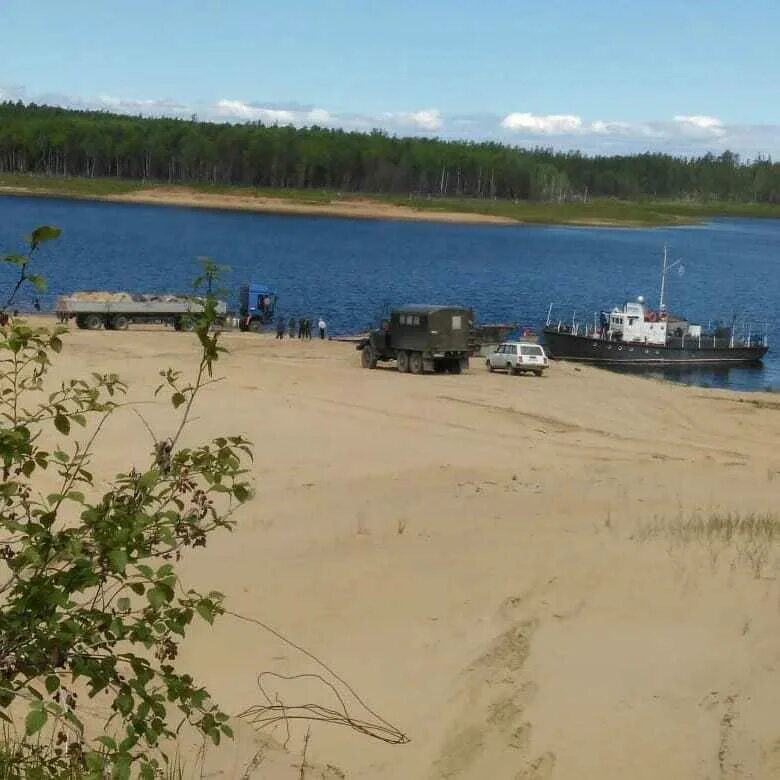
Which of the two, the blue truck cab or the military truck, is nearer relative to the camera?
the military truck

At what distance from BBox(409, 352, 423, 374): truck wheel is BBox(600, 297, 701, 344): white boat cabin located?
17.5 m

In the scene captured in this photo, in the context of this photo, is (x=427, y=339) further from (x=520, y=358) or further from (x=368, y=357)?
(x=520, y=358)

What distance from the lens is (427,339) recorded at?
135 ft

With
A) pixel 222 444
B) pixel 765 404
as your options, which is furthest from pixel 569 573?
pixel 765 404

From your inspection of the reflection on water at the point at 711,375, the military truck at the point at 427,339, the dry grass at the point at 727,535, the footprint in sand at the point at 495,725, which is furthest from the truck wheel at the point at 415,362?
the footprint in sand at the point at 495,725

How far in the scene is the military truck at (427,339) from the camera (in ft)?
135

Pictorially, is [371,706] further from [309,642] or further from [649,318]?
[649,318]

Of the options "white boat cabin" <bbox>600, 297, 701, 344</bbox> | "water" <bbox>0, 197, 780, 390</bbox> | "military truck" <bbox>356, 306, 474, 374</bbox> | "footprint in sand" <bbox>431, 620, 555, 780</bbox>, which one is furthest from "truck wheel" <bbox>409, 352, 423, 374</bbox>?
"footprint in sand" <bbox>431, 620, 555, 780</bbox>

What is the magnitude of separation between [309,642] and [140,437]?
12568 mm

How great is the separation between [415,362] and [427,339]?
2.93 feet

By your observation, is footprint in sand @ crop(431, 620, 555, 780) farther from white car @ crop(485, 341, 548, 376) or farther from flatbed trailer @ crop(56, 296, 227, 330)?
flatbed trailer @ crop(56, 296, 227, 330)

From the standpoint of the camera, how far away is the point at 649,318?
57812 mm

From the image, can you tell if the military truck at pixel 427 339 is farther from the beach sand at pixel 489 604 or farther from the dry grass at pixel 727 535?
the dry grass at pixel 727 535

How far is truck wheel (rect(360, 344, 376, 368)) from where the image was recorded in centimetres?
4262
